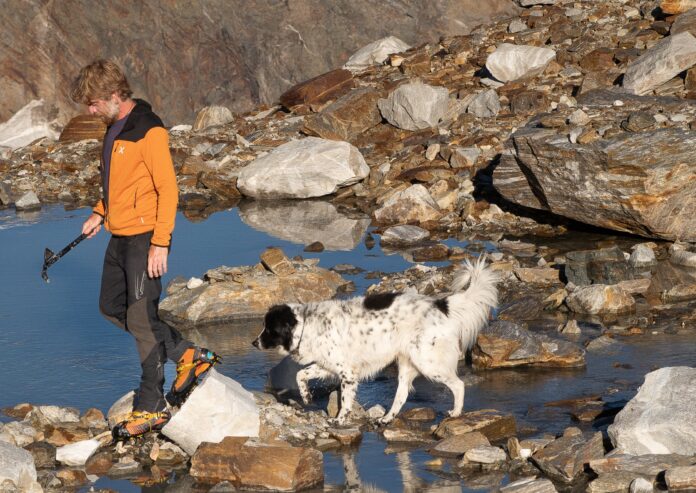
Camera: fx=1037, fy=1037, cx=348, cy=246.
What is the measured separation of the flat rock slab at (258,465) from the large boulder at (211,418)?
17 cm

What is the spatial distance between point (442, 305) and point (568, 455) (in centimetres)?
158

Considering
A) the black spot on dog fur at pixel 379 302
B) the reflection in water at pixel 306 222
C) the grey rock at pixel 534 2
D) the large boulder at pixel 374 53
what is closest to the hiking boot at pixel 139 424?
the black spot on dog fur at pixel 379 302

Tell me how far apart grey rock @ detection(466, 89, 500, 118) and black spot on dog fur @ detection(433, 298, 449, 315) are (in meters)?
10.8

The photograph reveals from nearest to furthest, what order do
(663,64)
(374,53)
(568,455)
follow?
(568,455)
(663,64)
(374,53)

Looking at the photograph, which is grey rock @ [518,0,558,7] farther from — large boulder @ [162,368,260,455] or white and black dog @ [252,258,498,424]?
large boulder @ [162,368,260,455]

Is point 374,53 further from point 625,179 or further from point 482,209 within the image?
point 625,179

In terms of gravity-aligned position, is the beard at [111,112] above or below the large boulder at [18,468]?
above

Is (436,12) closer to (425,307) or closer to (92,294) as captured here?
(92,294)

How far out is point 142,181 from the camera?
20.4 feet

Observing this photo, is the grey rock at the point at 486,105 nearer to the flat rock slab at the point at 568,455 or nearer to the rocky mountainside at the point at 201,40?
the rocky mountainside at the point at 201,40

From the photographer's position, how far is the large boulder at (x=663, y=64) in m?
15.6

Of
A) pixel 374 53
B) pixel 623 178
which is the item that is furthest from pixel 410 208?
pixel 374 53

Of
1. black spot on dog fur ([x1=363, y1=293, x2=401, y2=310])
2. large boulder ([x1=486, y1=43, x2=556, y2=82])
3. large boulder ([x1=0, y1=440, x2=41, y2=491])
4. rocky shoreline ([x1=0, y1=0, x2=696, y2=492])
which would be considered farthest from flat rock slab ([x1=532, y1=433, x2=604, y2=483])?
large boulder ([x1=486, y1=43, x2=556, y2=82])

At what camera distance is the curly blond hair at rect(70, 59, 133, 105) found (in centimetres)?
605
